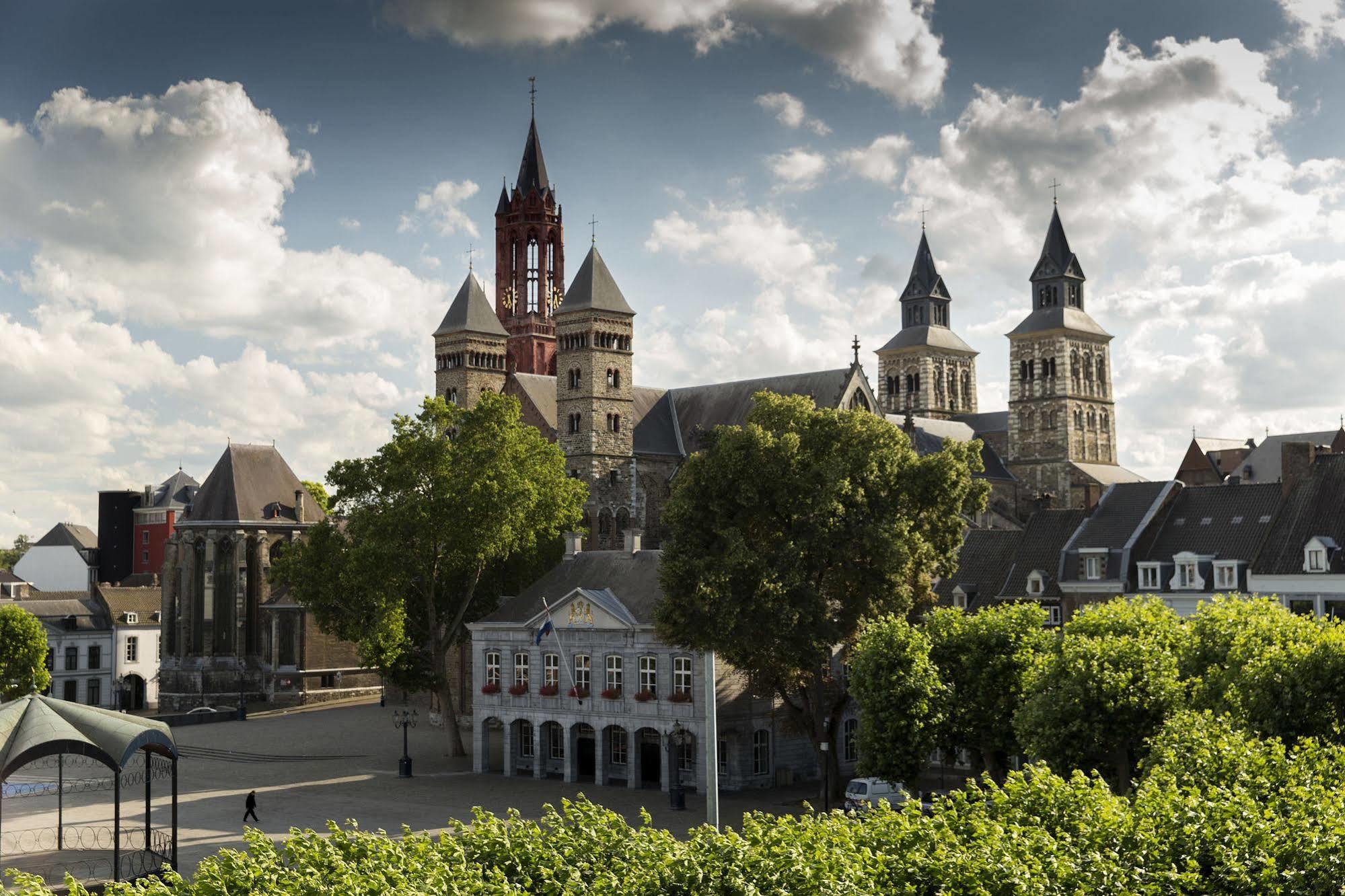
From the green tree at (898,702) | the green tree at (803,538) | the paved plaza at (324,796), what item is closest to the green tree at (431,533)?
the paved plaza at (324,796)

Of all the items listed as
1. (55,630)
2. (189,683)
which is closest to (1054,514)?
(189,683)

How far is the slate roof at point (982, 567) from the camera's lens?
64750 mm

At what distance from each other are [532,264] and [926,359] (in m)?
49.4

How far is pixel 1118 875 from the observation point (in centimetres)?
2017

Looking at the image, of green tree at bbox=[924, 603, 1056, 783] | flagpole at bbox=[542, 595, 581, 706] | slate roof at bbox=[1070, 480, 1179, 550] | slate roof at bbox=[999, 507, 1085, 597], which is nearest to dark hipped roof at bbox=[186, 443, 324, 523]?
flagpole at bbox=[542, 595, 581, 706]

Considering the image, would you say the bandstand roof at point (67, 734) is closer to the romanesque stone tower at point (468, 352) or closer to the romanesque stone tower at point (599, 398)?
the romanesque stone tower at point (599, 398)

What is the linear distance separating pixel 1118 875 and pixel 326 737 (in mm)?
61529

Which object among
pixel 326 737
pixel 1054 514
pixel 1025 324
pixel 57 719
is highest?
pixel 1025 324

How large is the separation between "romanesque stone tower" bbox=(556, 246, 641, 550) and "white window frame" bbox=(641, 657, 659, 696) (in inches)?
1242

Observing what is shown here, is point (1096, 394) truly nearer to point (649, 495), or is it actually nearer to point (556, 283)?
point (556, 283)

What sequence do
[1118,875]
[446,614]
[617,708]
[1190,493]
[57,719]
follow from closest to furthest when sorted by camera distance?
[1118,875]
[57,719]
[617,708]
[1190,493]
[446,614]

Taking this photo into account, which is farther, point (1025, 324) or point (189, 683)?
point (1025, 324)

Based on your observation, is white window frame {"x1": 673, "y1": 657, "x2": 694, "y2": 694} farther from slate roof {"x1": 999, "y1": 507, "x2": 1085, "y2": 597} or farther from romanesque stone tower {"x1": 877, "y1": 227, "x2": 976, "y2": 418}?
romanesque stone tower {"x1": 877, "y1": 227, "x2": 976, "y2": 418}

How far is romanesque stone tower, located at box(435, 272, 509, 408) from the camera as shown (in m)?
108
